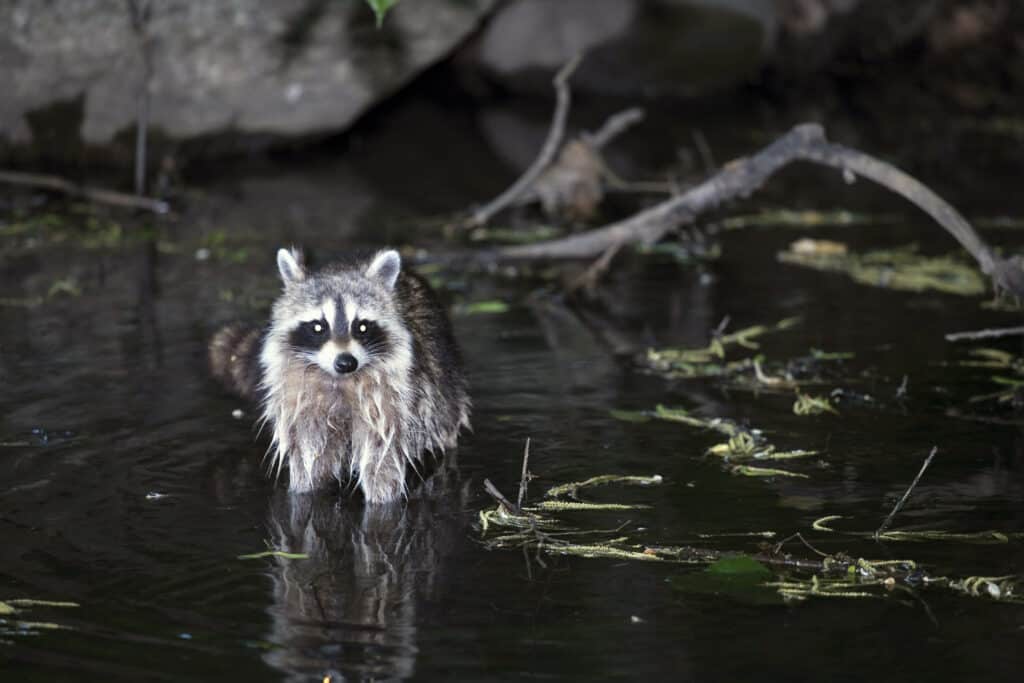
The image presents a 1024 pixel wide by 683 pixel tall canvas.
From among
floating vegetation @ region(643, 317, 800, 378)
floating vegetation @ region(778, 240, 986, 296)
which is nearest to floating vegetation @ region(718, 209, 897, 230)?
floating vegetation @ region(778, 240, 986, 296)

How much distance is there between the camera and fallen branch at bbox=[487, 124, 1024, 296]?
20.0 feet

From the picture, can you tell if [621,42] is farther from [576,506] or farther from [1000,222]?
[576,506]

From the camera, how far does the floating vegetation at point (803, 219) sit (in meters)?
9.45

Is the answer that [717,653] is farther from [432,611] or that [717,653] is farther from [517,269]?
[517,269]

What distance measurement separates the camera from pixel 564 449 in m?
5.36

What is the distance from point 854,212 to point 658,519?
550 centimetres

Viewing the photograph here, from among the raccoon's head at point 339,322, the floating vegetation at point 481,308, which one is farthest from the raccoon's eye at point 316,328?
the floating vegetation at point 481,308

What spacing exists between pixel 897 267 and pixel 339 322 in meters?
4.24

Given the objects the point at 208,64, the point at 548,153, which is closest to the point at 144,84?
the point at 208,64

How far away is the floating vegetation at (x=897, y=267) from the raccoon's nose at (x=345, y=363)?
12.8 feet

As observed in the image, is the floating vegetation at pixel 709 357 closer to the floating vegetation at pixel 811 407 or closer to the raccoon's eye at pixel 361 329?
the floating vegetation at pixel 811 407

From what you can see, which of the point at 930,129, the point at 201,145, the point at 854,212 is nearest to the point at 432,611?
the point at 854,212

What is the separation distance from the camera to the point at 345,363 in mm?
4664

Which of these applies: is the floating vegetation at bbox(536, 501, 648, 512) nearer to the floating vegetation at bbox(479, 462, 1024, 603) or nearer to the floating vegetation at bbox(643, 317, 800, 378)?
the floating vegetation at bbox(479, 462, 1024, 603)
